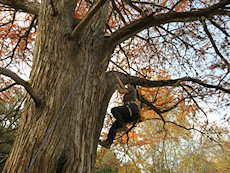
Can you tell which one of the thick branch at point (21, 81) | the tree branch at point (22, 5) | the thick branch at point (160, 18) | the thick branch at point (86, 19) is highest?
the tree branch at point (22, 5)

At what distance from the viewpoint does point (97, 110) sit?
2156 millimetres

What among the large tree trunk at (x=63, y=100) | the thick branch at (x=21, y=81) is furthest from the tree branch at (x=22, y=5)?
the thick branch at (x=21, y=81)

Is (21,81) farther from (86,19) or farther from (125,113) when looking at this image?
(125,113)

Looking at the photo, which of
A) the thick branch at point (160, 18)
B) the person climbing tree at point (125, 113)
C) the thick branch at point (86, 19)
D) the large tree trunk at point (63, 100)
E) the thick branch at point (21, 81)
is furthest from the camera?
the person climbing tree at point (125, 113)

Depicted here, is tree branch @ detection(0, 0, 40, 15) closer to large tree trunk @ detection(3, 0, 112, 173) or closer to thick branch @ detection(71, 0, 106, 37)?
large tree trunk @ detection(3, 0, 112, 173)

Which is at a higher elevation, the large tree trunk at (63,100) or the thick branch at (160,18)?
the thick branch at (160,18)

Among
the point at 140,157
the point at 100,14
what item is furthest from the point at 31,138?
the point at 140,157

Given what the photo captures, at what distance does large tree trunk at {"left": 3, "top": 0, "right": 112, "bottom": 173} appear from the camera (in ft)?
5.00

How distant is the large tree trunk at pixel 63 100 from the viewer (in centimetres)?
152

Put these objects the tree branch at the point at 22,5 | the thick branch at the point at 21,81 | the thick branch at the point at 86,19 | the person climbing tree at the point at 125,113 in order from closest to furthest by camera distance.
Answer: the thick branch at the point at 21,81 < the thick branch at the point at 86,19 < the tree branch at the point at 22,5 < the person climbing tree at the point at 125,113

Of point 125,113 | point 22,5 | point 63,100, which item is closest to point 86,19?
point 63,100

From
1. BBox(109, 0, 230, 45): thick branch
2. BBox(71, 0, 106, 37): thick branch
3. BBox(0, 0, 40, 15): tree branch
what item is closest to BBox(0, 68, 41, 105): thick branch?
BBox(71, 0, 106, 37): thick branch

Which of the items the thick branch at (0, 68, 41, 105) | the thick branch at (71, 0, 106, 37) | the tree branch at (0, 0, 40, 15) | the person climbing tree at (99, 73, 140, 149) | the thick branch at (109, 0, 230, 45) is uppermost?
the tree branch at (0, 0, 40, 15)

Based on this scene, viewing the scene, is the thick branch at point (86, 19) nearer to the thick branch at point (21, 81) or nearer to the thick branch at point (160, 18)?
the thick branch at point (160, 18)
